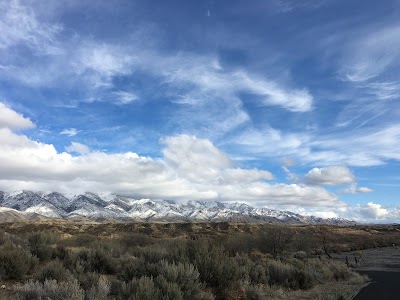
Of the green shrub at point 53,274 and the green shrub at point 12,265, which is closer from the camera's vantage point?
the green shrub at point 53,274

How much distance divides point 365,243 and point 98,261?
161 ft

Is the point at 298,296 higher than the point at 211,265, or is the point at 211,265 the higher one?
the point at 211,265

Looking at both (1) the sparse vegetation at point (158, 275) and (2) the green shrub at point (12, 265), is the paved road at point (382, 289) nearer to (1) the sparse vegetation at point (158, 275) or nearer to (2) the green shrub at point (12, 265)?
(1) the sparse vegetation at point (158, 275)

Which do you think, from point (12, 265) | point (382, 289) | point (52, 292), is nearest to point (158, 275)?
point (52, 292)

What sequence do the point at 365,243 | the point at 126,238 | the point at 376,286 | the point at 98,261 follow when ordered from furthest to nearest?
A: 1. the point at 365,243
2. the point at 126,238
3. the point at 376,286
4. the point at 98,261

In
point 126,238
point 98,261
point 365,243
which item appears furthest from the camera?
point 365,243

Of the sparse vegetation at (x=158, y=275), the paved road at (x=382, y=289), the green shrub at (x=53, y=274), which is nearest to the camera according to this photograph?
the sparse vegetation at (x=158, y=275)

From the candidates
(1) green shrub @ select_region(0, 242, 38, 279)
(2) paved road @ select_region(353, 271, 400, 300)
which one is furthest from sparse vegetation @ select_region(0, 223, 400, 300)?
(2) paved road @ select_region(353, 271, 400, 300)

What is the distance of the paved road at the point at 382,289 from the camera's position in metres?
16.2

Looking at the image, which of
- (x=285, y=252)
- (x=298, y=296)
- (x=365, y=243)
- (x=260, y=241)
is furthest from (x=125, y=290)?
(x=365, y=243)

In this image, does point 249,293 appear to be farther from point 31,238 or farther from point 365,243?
point 365,243

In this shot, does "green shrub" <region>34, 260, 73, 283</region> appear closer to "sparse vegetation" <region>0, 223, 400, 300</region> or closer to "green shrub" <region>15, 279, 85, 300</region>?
"sparse vegetation" <region>0, 223, 400, 300</region>

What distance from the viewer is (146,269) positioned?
13227 millimetres

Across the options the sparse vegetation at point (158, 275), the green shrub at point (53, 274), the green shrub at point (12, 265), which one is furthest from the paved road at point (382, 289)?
the green shrub at point (12, 265)
